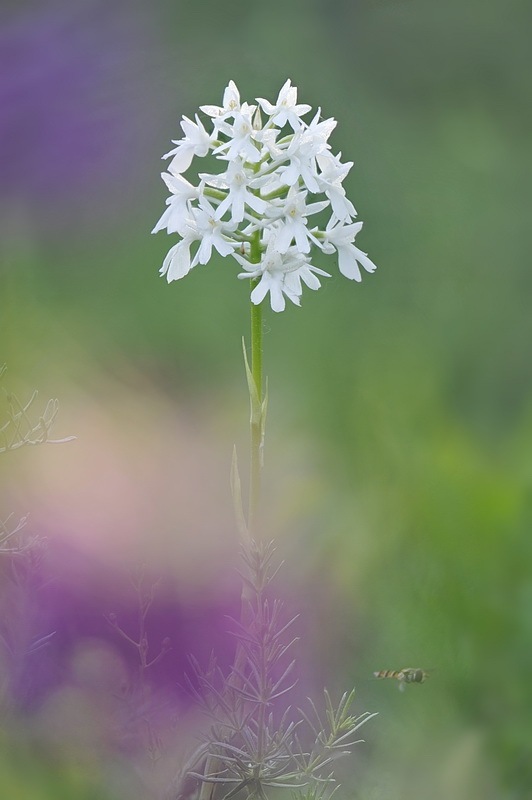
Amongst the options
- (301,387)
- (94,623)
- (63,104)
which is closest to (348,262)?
(94,623)

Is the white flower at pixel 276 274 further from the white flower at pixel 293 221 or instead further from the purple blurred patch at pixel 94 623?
the purple blurred patch at pixel 94 623

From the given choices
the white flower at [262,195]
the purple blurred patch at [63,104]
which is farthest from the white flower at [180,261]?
the purple blurred patch at [63,104]

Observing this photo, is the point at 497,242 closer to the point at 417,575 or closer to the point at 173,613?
the point at 417,575

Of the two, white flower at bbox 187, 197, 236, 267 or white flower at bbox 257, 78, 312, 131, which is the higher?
white flower at bbox 257, 78, 312, 131

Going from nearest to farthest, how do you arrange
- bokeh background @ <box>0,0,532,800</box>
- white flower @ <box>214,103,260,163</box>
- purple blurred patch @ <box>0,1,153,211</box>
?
white flower @ <box>214,103,260,163</box>, bokeh background @ <box>0,0,532,800</box>, purple blurred patch @ <box>0,1,153,211</box>

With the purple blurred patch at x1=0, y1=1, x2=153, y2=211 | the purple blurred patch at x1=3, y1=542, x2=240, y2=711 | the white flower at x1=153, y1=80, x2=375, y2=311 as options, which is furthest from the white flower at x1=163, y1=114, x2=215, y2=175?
the purple blurred patch at x1=0, y1=1, x2=153, y2=211

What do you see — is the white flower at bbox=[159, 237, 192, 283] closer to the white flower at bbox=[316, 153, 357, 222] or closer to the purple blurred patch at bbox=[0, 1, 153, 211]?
the white flower at bbox=[316, 153, 357, 222]

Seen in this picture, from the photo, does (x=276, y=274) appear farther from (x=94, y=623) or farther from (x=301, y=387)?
(x=301, y=387)

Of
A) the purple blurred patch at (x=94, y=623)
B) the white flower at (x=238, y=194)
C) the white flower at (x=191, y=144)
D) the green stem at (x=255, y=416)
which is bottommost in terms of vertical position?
the purple blurred patch at (x=94, y=623)
